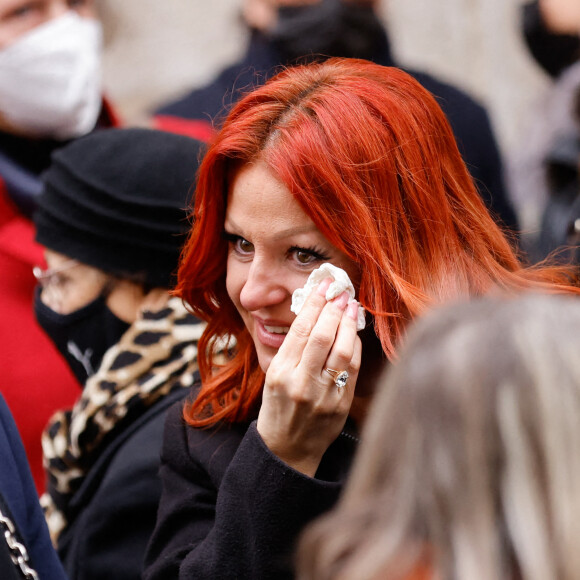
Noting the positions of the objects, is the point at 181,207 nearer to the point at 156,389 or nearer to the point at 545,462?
the point at 156,389

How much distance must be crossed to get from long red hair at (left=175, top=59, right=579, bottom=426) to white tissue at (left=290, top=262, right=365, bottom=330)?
3 centimetres

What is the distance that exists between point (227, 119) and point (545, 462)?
1.42 metres

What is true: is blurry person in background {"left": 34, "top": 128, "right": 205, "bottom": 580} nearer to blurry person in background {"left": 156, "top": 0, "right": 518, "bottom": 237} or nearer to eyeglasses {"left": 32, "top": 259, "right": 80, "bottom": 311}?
eyeglasses {"left": 32, "top": 259, "right": 80, "bottom": 311}

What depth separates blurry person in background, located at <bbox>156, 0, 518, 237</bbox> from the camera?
3811mm

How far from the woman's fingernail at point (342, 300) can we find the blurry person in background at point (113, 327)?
0.82m

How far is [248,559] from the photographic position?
1857 millimetres

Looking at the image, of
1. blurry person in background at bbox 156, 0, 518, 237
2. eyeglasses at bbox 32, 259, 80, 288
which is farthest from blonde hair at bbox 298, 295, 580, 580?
blurry person in background at bbox 156, 0, 518, 237

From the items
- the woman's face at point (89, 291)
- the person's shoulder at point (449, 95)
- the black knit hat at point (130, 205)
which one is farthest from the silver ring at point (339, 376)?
the person's shoulder at point (449, 95)

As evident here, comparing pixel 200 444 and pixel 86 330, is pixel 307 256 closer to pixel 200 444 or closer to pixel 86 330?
pixel 200 444

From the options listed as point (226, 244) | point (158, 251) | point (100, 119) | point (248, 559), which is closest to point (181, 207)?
point (158, 251)

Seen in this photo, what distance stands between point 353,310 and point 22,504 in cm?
81

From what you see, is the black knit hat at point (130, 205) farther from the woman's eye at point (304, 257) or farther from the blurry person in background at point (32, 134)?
the woman's eye at point (304, 257)

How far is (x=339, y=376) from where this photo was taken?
1.85m

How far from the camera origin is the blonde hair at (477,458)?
98 cm
